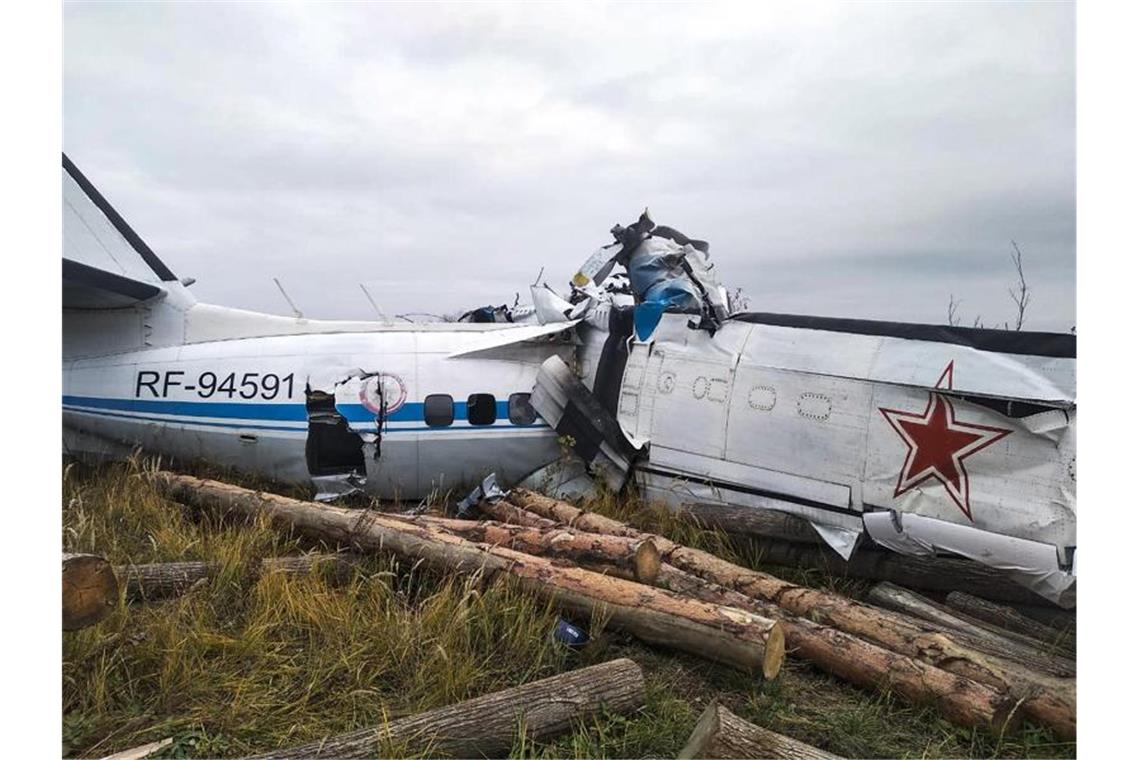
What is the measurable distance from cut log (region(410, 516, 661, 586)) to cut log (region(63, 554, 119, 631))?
9.21ft

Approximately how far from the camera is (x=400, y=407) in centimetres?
865

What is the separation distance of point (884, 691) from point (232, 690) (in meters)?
4.00

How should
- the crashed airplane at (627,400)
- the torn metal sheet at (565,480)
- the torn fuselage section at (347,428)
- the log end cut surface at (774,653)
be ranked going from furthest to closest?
the torn fuselage section at (347,428), the torn metal sheet at (565,480), the crashed airplane at (627,400), the log end cut surface at (774,653)

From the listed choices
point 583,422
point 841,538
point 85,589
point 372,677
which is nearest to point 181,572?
point 85,589

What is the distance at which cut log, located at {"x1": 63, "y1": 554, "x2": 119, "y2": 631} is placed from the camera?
375 centimetres

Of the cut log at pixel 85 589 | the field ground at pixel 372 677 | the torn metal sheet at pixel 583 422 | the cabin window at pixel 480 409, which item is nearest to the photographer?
the cut log at pixel 85 589

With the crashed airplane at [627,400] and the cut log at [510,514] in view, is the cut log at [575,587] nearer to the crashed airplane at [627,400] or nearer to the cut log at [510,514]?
the cut log at [510,514]

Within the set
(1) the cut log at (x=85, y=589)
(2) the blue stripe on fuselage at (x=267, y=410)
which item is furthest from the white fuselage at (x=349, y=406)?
(1) the cut log at (x=85, y=589)

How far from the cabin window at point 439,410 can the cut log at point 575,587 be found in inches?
83.4

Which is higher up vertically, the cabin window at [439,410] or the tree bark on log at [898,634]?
the cabin window at [439,410]

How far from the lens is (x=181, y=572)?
570 cm

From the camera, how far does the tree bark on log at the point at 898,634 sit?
4.19 metres

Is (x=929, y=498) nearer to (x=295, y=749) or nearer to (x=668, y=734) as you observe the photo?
(x=668, y=734)

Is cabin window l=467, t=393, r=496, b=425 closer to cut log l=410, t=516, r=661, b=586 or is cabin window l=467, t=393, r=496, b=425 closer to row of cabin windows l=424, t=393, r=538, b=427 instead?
row of cabin windows l=424, t=393, r=538, b=427
